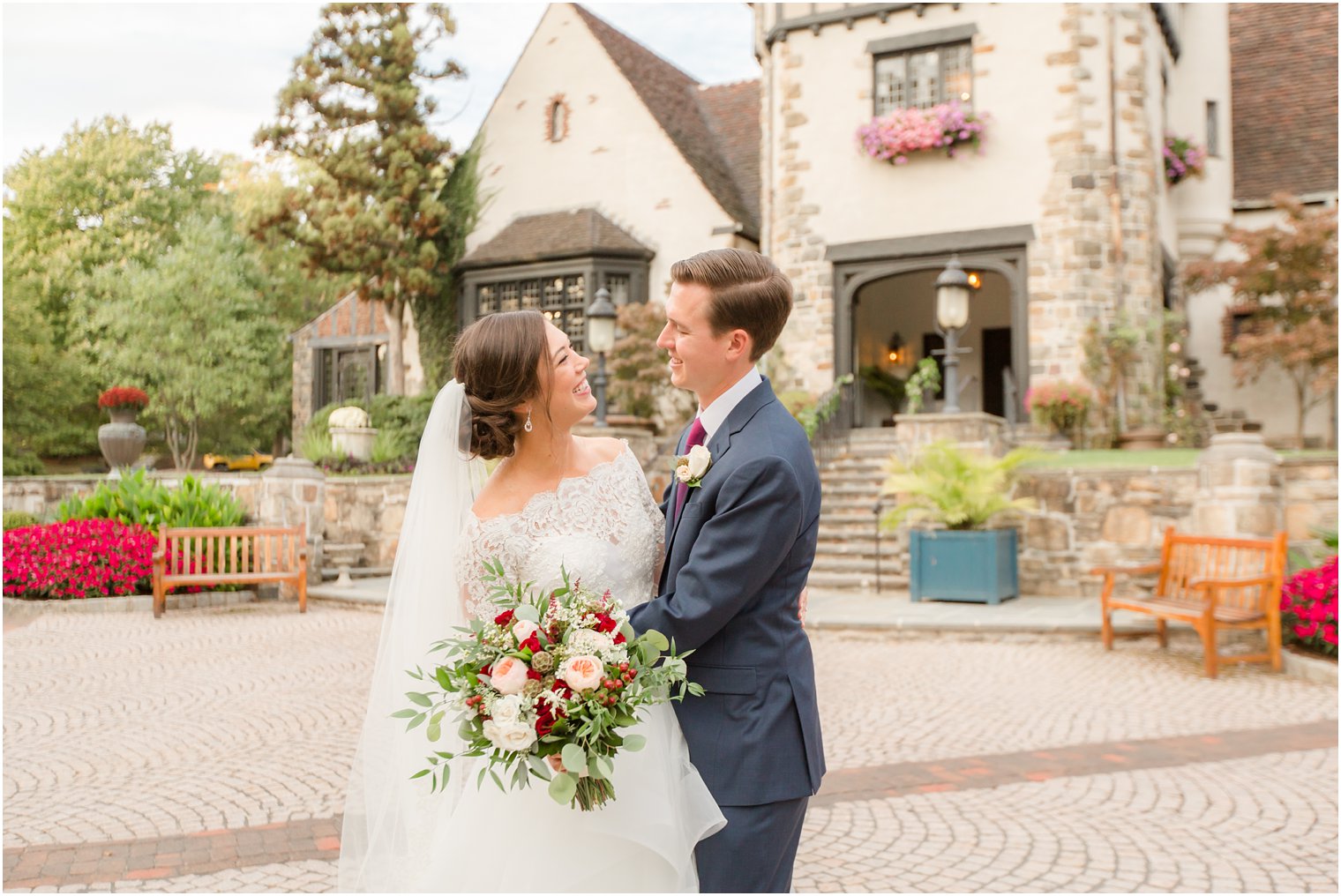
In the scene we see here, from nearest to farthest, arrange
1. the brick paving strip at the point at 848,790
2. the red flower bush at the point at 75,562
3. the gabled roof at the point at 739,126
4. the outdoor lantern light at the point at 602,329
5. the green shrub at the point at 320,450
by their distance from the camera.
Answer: the brick paving strip at the point at 848,790, the red flower bush at the point at 75,562, the outdoor lantern light at the point at 602,329, the green shrub at the point at 320,450, the gabled roof at the point at 739,126

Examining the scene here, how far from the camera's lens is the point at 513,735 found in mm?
1900

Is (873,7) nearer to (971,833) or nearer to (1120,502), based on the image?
(1120,502)

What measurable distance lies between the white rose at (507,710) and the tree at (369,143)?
17.3m

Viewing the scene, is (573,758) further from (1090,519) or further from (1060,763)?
(1090,519)

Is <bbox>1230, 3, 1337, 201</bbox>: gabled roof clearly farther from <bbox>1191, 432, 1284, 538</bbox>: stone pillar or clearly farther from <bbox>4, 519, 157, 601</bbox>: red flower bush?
<bbox>4, 519, 157, 601</bbox>: red flower bush

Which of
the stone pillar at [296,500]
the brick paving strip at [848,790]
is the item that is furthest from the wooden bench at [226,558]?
the brick paving strip at [848,790]

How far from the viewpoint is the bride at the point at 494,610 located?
2.22m

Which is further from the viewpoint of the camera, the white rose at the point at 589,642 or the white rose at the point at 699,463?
the white rose at the point at 699,463

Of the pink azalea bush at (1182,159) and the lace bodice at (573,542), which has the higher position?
the pink azalea bush at (1182,159)

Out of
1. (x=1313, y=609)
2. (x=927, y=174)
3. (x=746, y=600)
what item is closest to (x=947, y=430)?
(x=1313, y=609)

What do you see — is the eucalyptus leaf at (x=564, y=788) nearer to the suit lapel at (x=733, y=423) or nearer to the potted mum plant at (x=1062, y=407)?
the suit lapel at (x=733, y=423)

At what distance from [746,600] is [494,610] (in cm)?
67

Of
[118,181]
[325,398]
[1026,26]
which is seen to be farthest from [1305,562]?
[118,181]

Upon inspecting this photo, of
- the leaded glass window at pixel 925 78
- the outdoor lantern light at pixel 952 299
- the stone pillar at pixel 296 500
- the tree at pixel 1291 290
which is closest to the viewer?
the outdoor lantern light at pixel 952 299
